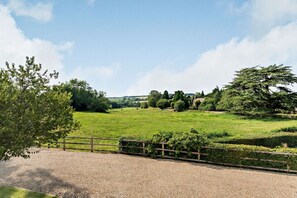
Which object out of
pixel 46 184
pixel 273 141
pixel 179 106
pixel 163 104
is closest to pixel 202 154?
pixel 273 141

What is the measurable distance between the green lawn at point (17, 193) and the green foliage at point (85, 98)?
138ft

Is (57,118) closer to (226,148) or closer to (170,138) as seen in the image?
(170,138)

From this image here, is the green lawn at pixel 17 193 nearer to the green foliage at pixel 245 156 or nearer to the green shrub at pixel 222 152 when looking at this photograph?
the green shrub at pixel 222 152

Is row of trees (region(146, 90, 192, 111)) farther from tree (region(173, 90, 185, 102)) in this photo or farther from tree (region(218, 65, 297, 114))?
tree (region(218, 65, 297, 114))

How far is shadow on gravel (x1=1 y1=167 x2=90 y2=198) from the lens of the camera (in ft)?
34.8

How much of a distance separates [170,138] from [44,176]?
7.95 metres

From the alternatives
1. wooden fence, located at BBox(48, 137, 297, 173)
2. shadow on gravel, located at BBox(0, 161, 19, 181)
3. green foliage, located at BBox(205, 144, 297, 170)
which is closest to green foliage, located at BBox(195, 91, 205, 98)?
wooden fence, located at BBox(48, 137, 297, 173)

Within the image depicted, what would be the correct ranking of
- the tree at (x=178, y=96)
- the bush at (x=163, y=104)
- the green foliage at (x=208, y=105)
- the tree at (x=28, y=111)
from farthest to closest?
the bush at (x=163, y=104) → the tree at (x=178, y=96) → the green foliage at (x=208, y=105) → the tree at (x=28, y=111)

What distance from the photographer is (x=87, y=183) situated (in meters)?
11.6

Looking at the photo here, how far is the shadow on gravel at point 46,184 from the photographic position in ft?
34.8

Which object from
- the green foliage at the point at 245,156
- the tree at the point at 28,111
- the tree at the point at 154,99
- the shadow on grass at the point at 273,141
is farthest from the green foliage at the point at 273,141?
the tree at the point at 154,99

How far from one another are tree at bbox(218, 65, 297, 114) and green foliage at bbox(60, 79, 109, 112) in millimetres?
27802

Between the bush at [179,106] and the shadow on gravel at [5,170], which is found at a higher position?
the bush at [179,106]

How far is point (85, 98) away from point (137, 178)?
4441cm
